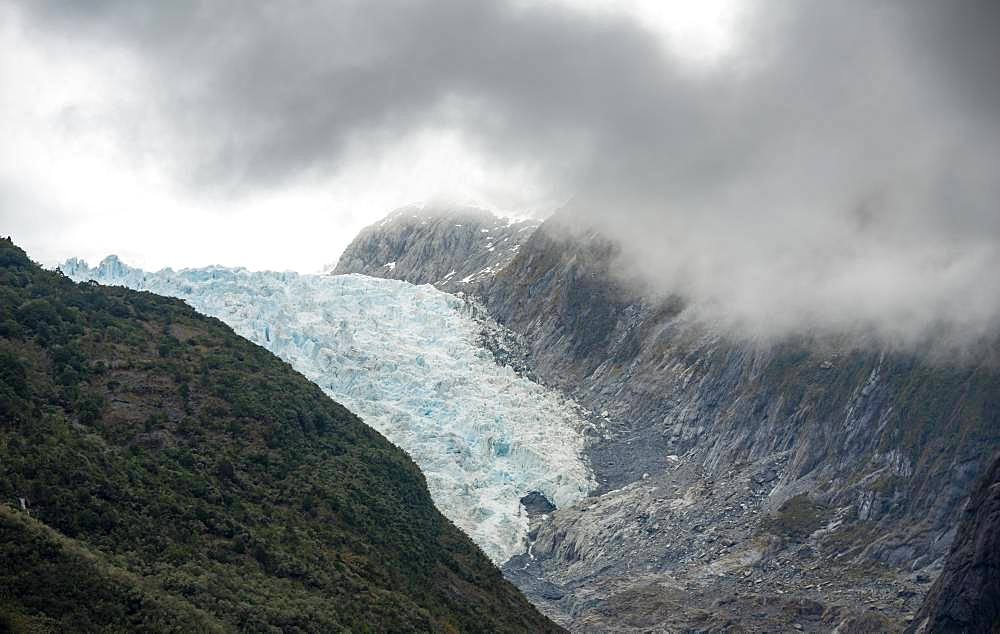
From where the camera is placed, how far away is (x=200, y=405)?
3236 inches

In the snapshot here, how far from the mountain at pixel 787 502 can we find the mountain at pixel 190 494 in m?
51.7

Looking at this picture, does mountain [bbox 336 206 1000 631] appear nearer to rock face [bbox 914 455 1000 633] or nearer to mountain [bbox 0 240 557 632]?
rock face [bbox 914 455 1000 633]

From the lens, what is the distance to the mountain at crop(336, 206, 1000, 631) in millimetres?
140875

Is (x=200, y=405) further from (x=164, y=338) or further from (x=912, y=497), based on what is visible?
(x=912, y=497)

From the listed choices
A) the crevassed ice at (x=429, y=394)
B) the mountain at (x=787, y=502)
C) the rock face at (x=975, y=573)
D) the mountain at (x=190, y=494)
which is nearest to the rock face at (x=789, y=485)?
the mountain at (x=787, y=502)

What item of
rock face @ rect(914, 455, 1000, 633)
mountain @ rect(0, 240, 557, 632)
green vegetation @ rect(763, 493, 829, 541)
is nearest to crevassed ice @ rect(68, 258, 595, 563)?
green vegetation @ rect(763, 493, 829, 541)

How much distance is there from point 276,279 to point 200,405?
11415 centimetres

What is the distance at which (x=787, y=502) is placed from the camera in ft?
523

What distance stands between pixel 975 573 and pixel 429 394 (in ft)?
316

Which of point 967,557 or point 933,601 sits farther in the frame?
point 933,601

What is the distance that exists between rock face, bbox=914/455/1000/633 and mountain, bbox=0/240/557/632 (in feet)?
115

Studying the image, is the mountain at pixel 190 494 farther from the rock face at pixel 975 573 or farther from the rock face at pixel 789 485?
the rock face at pixel 789 485

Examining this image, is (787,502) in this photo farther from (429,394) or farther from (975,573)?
(975,573)

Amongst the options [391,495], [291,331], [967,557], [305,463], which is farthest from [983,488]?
[291,331]
